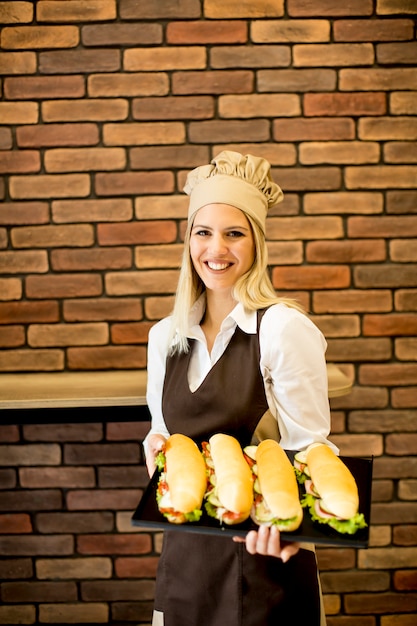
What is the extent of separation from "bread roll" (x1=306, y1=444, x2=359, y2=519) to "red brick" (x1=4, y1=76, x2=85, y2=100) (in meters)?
1.66

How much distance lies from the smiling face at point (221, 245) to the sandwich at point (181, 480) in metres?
0.49

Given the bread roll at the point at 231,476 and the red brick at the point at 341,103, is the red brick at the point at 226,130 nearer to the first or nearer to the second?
the red brick at the point at 341,103

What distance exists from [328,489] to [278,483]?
0.39 feet

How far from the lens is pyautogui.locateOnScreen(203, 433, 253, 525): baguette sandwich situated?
3.85 ft

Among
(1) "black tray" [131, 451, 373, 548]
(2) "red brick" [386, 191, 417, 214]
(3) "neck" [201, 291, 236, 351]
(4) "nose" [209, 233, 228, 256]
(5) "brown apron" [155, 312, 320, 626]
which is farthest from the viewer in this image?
(2) "red brick" [386, 191, 417, 214]

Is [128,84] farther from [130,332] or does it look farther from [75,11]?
[130,332]

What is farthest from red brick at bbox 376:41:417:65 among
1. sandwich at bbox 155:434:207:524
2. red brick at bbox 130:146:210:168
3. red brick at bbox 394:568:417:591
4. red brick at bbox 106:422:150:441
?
red brick at bbox 394:568:417:591

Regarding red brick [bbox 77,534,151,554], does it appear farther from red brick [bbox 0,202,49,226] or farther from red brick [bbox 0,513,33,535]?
red brick [bbox 0,202,49,226]

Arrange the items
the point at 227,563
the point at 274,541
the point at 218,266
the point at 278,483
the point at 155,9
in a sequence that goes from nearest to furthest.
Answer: the point at 274,541 → the point at 278,483 → the point at 227,563 → the point at 218,266 → the point at 155,9

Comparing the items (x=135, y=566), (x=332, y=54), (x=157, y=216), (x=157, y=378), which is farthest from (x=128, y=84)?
(x=135, y=566)

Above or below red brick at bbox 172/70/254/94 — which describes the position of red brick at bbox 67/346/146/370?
below

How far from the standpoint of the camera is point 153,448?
154cm

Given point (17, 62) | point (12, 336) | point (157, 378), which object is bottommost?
point (157, 378)

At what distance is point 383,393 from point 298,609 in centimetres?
106
